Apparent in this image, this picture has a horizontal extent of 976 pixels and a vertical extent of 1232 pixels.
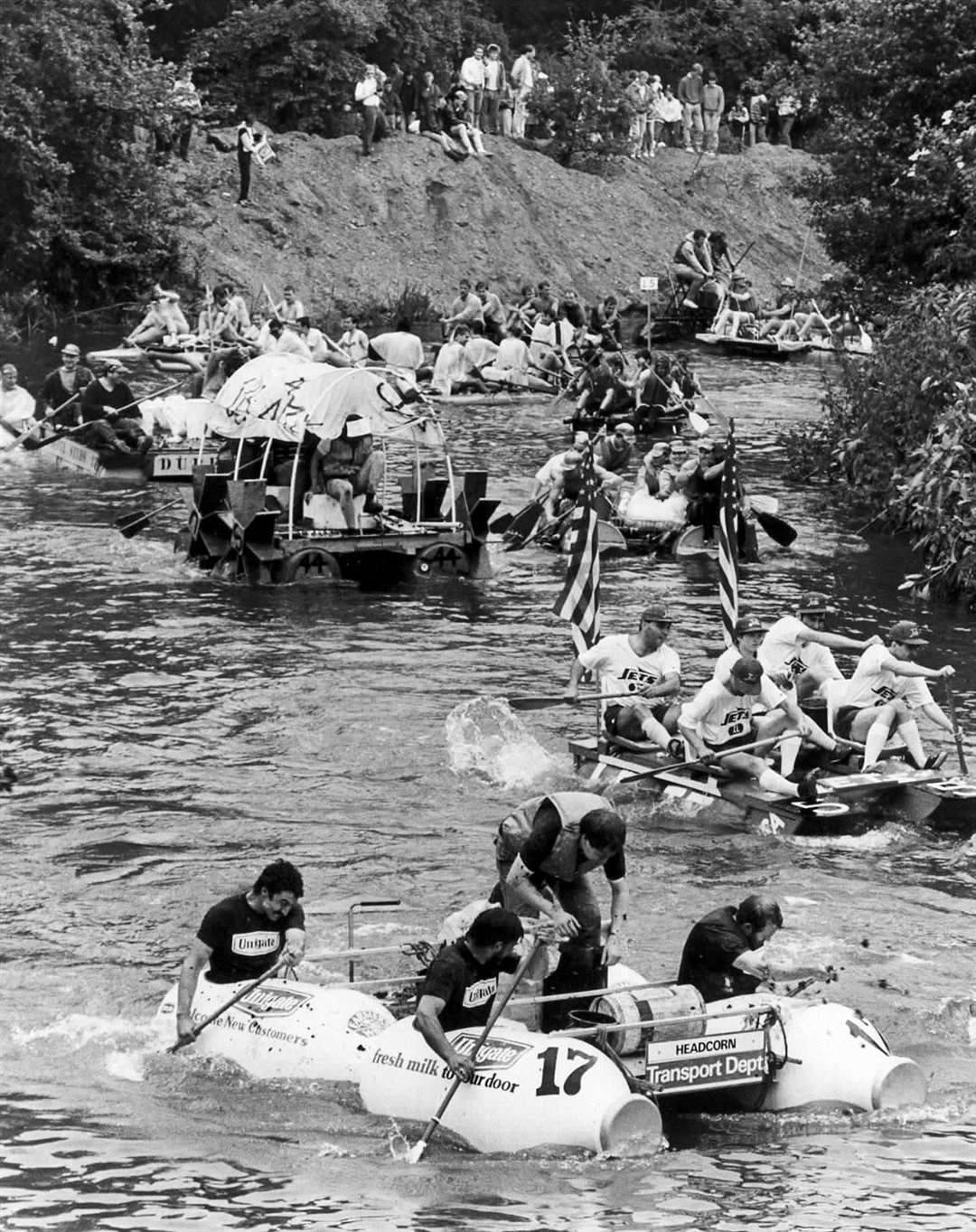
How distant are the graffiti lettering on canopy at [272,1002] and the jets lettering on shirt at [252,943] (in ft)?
0.71

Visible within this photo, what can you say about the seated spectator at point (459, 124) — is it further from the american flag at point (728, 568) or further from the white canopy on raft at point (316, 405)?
the american flag at point (728, 568)

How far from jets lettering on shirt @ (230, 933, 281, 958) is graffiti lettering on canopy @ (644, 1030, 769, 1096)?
2353mm

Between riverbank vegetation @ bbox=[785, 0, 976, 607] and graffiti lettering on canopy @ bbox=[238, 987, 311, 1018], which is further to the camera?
riverbank vegetation @ bbox=[785, 0, 976, 607]

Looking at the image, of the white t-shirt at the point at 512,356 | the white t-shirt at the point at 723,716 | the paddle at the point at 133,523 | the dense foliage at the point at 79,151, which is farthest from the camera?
the dense foliage at the point at 79,151

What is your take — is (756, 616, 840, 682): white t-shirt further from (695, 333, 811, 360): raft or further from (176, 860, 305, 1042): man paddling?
(695, 333, 811, 360): raft

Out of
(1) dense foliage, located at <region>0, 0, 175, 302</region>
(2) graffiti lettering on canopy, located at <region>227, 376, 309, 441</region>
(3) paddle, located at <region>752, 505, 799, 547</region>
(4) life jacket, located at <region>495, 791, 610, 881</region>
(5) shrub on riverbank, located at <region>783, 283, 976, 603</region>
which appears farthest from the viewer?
(1) dense foliage, located at <region>0, 0, 175, 302</region>

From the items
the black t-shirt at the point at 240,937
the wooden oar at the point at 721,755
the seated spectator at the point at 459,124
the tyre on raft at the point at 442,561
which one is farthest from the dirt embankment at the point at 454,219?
the black t-shirt at the point at 240,937

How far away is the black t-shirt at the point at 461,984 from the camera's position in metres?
12.6

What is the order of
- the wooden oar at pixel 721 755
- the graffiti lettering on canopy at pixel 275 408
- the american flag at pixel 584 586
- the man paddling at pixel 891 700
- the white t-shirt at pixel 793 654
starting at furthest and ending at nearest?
the graffiti lettering on canopy at pixel 275 408
the american flag at pixel 584 586
the white t-shirt at pixel 793 654
the man paddling at pixel 891 700
the wooden oar at pixel 721 755

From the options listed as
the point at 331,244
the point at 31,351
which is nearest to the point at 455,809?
the point at 31,351

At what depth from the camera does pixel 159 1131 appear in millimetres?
12883

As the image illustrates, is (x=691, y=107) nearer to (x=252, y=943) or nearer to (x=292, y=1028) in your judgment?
(x=252, y=943)

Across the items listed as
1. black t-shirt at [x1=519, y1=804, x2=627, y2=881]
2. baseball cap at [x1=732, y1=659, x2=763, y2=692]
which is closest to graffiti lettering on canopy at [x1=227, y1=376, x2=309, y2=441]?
baseball cap at [x1=732, y1=659, x2=763, y2=692]

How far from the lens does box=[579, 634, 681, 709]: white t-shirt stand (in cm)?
1947
